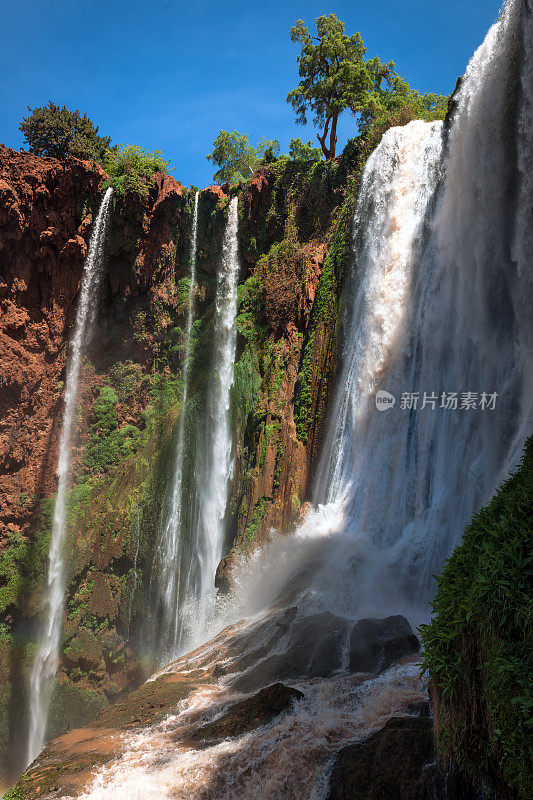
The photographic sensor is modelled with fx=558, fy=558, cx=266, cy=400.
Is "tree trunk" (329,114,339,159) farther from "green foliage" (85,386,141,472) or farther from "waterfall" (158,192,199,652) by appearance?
"green foliage" (85,386,141,472)

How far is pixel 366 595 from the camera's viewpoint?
10953 mm

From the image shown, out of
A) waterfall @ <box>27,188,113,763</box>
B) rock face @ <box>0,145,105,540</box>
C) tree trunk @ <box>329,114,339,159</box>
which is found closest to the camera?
waterfall @ <box>27,188,113,763</box>

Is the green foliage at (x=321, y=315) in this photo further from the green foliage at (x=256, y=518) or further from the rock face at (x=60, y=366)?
the rock face at (x=60, y=366)

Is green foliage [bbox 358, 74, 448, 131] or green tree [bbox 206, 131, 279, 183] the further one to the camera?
green tree [bbox 206, 131, 279, 183]

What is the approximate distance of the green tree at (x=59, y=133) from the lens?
21922 mm

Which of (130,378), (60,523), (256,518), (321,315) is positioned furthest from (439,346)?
(60,523)

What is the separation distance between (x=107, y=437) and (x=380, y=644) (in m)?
15.6

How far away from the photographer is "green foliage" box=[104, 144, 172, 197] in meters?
21.1

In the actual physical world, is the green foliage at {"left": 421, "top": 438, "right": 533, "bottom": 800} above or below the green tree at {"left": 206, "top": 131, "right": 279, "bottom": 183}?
below

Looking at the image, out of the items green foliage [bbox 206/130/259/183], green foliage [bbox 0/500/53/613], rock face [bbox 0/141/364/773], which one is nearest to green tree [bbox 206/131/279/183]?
green foliage [bbox 206/130/259/183]

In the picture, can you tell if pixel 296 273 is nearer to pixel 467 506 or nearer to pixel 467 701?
pixel 467 506

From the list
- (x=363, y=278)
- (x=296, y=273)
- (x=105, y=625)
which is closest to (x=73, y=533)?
(x=105, y=625)

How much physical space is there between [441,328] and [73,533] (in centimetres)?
1468

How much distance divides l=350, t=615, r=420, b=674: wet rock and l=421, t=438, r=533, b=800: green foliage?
3.80 meters
